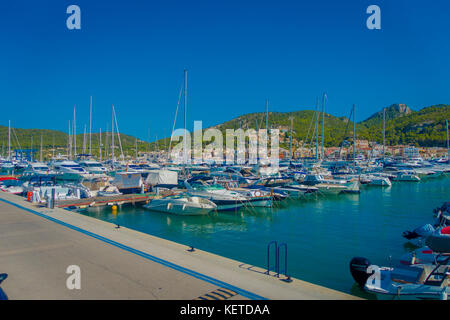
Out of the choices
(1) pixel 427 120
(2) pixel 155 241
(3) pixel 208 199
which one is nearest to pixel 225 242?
(2) pixel 155 241

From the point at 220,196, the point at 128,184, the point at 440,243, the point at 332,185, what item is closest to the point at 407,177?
the point at 332,185

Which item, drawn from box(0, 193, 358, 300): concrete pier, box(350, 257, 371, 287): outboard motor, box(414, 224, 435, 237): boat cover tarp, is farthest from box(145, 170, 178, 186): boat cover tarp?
box(350, 257, 371, 287): outboard motor

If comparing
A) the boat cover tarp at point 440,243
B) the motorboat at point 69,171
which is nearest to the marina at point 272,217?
the boat cover tarp at point 440,243

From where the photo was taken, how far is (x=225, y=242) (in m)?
19.2

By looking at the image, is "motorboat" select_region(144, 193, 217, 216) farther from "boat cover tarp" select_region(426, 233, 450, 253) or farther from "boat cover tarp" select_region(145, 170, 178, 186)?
"boat cover tarp" select_region(426, 233, 450, 253)

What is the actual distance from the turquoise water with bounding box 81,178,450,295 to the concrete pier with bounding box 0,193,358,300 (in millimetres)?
4453

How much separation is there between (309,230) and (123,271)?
15762 mm

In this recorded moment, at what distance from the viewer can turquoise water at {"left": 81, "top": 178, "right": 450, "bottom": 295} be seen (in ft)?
50.9

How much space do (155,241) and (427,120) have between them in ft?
551

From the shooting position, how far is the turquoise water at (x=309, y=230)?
15.5m

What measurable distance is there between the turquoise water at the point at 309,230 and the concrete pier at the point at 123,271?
4453 millimetres

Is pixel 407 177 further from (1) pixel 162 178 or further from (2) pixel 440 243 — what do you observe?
(2) pixel 440 243
